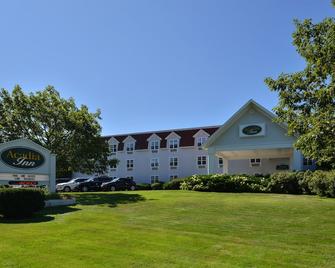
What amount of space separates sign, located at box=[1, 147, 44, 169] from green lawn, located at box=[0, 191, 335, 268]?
5.07m

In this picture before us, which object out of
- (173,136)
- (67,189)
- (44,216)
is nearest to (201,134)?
(173,136)

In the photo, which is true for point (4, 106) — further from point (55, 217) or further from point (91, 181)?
point (55, 217)

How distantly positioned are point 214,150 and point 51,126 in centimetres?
1439

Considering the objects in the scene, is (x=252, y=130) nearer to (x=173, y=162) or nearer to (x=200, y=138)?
(x=200, y=138)

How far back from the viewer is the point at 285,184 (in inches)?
1107

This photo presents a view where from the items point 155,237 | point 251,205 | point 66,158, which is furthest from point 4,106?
point 155,237

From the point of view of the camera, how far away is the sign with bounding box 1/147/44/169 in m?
21.9

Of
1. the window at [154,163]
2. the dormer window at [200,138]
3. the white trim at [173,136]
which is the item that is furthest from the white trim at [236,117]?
the window at [154,163]

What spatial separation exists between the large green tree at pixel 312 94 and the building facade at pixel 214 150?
2150 cm

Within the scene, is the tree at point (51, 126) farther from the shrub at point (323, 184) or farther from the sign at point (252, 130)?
the shrub at point (323, 184)

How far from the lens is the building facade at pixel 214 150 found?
38.1 m

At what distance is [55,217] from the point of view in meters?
16.7

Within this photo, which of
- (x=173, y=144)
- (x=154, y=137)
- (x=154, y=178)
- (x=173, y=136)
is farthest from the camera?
(x=154, y=137)

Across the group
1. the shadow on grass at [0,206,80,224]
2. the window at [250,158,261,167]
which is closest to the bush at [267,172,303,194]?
the shadow on grass at [0,206,80,224]
